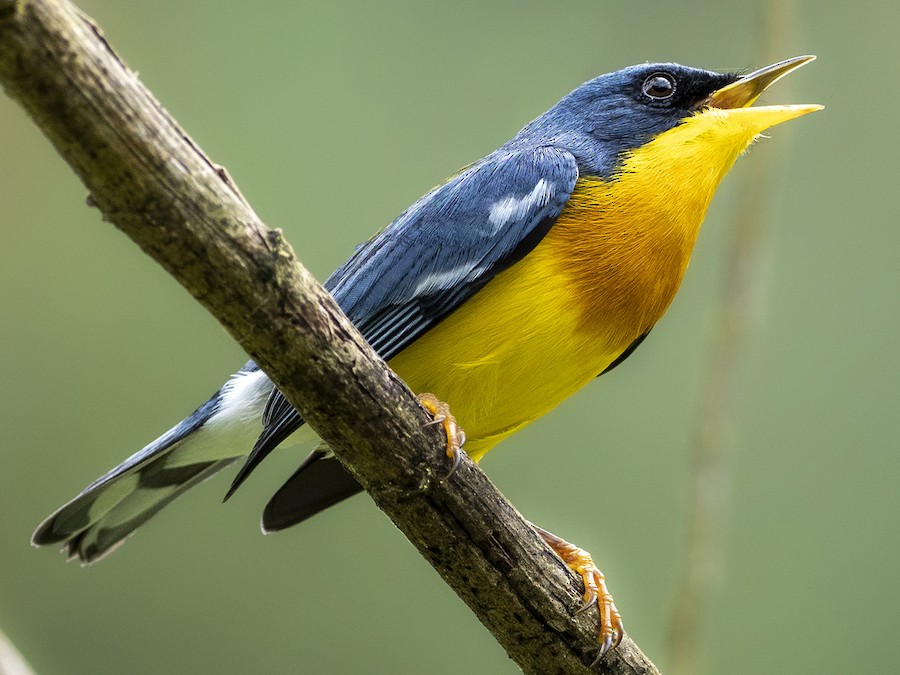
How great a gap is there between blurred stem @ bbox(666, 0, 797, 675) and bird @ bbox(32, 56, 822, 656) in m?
0.35

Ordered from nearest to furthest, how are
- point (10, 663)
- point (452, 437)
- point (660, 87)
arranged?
point (452, 437) < point (10, 663) < point (660, 87)

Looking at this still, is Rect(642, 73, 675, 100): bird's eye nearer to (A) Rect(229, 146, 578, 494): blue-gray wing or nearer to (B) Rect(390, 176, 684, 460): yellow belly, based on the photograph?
(A) Rect(229, 146, 578, 494): blue-gray wing

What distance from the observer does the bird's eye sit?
4.19 meters

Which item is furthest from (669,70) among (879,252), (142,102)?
(879,252)

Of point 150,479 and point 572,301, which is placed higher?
point 150,479

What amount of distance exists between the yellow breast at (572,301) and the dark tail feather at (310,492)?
0.65 m

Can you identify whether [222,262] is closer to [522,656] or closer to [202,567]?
[522,656]

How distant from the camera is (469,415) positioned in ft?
12.1

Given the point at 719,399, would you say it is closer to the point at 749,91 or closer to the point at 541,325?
→ the point at 541,325

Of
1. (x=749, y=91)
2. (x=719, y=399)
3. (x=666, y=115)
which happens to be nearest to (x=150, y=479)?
(x=719, y=399)

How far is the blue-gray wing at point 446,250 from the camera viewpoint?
11.4ft

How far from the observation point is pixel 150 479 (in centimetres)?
421

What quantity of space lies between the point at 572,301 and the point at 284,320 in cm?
133

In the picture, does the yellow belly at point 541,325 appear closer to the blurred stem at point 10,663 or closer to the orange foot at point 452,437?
the orange foot at point 452,437
